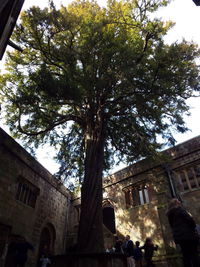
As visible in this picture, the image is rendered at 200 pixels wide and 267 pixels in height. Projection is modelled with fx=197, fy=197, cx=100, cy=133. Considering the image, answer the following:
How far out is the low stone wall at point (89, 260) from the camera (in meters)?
4.34

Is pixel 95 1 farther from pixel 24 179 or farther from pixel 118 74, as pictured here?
pixel 24 179

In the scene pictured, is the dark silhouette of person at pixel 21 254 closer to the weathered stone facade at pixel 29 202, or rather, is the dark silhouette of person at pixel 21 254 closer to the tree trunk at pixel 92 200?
the weathered stone facade at pixel 29 202

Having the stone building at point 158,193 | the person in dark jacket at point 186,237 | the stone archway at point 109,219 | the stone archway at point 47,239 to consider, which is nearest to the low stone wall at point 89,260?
the person in dark jacket at point 186,237

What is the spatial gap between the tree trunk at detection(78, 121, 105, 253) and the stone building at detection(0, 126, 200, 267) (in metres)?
4.16

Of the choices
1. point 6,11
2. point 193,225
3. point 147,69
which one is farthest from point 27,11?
point 193,225

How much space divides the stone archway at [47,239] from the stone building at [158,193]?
4.14 metres

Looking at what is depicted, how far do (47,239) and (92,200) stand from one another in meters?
7.97

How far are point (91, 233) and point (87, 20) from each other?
7.61 metres

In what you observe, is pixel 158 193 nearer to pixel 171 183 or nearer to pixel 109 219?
pixel 171 183

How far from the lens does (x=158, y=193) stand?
36.1 ft

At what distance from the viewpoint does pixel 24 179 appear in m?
10.0

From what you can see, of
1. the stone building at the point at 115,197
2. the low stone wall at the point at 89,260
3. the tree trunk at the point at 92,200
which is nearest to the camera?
the low stone wall at the point at 89,260

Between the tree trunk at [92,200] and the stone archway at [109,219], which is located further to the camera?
the stone archway at [109,219]

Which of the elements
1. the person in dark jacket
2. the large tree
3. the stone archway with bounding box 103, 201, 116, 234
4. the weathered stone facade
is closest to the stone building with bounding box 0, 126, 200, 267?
the weathered stone facade
